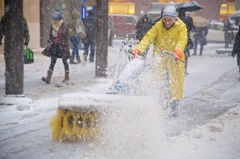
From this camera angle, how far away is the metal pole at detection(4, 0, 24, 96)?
8.07 metres

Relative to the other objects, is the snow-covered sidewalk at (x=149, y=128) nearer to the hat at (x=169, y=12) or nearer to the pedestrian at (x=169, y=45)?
the pedestrian at (x=169, y=45)

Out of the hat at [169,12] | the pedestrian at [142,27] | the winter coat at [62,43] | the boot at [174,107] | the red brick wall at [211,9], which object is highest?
the red brick wall at [211,9]

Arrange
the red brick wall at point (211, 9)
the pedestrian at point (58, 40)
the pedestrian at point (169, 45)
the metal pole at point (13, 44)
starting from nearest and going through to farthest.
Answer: the pedestrian at point (169, 45) < the metal pole at point (13, 44) < the pedestrian at point (58, 40) < the red brick wall at point (211, 9)

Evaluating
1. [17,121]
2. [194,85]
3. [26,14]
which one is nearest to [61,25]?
[194,85]

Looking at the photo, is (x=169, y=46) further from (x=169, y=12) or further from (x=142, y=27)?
(x=142, y=27)

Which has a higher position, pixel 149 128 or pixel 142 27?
Answer: pixel 142 27

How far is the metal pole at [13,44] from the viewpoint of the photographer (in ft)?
26.5

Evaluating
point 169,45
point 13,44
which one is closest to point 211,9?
point 13,44

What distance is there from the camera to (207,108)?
8547 mm

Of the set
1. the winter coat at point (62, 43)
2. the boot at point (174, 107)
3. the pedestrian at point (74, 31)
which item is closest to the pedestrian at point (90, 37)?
the pedestrian at point (74, 31)

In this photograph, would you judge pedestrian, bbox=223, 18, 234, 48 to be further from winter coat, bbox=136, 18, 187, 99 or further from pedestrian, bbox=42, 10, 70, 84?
→ winter coat, bbox=136, 18, 187, 99

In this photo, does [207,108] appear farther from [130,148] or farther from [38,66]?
[38,66]

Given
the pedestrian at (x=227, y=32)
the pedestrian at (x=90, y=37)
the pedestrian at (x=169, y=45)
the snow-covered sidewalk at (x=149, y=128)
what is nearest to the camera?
the snow-covered sidewalk at (x=149, y=128)

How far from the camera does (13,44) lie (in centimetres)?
810
